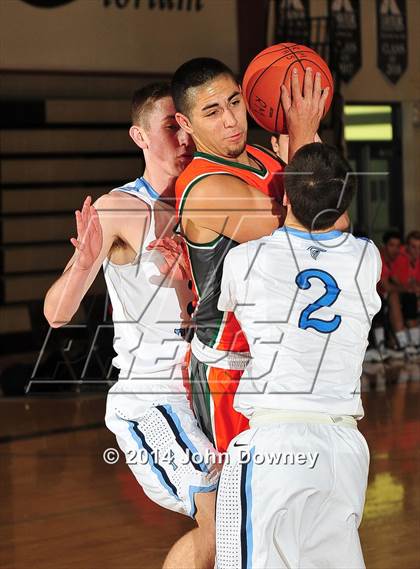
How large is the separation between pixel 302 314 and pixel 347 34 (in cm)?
1225

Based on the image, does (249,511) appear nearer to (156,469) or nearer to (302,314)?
(302,314)

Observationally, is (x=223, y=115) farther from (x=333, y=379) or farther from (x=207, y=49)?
(x=207, y=49)

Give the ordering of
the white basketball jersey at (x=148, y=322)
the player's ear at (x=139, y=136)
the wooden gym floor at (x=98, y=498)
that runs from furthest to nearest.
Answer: the wooden gym floor at (x=98, y=498) → the player's ear at (x=139, y=136) → the white basketball jersey at (x=148, y=322)

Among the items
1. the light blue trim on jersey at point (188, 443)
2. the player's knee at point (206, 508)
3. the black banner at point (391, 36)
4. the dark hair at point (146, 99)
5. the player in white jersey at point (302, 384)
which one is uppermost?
the black banner at point (391, 36)

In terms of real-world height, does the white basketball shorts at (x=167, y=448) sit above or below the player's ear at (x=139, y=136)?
below

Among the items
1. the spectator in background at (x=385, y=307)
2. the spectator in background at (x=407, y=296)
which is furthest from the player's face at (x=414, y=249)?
the spectator in background at (x=385, y=307)

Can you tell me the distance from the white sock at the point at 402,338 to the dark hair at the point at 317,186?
8.82 metres

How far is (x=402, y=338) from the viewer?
37.9 ft

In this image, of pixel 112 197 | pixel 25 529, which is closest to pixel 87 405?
pixel 25 529

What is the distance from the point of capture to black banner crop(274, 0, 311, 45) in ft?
43.0

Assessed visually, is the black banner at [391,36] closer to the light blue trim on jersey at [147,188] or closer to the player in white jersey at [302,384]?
the light blue trim on jersey at [147,188]

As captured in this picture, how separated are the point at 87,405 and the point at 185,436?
577 centimetres

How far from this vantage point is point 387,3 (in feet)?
48.8

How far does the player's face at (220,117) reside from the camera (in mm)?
3238
